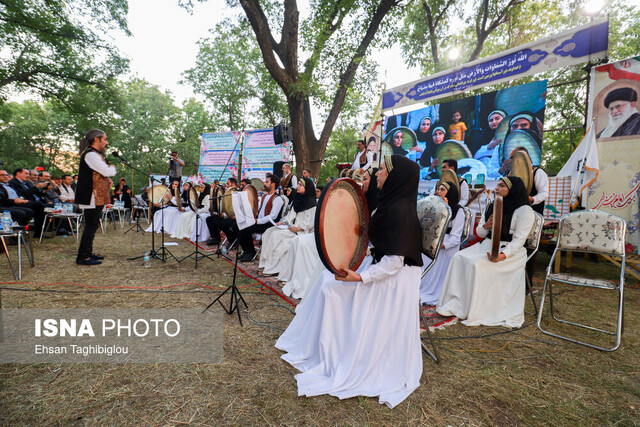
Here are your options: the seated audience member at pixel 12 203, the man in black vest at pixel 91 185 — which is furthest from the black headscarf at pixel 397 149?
the seated audience member at pixel 12 203

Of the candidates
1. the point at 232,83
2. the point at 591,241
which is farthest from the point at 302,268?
the point at 232,83

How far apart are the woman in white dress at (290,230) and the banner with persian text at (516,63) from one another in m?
6.05

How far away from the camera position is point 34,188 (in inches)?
323

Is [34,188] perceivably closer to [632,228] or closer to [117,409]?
[117,409]

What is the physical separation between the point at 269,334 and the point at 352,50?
34.8 feet

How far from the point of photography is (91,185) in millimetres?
5406

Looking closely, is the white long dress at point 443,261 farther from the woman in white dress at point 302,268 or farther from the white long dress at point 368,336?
the white long dress at point 368,336

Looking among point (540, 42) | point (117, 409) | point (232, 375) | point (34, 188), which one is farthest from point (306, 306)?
point (34, 188)

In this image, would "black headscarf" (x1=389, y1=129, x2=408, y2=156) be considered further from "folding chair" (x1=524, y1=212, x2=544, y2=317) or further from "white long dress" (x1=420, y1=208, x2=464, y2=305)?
"folding chair" (x1=524, y1=212, x2=544, y2=317)

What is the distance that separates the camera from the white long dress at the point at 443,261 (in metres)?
4.62

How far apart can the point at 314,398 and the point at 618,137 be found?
7.68 meters

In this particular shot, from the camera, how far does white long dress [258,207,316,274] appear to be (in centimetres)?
535

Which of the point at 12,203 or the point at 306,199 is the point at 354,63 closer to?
the point at 306,199

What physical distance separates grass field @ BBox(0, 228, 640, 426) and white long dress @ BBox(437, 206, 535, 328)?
0.73ft
